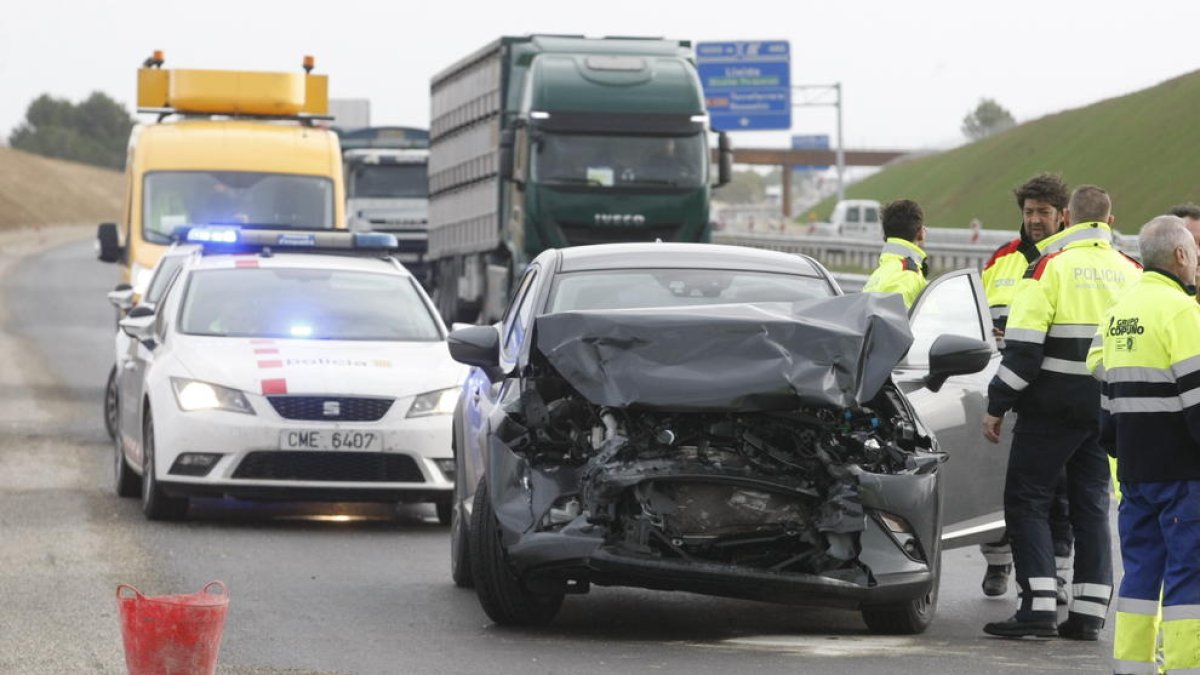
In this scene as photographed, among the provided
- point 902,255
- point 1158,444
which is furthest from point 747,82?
point 1158,444

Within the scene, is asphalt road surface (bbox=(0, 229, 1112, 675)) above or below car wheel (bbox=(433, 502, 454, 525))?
above

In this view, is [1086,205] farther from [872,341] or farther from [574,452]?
[574,452]

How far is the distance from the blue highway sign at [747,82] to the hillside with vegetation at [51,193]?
6543cm

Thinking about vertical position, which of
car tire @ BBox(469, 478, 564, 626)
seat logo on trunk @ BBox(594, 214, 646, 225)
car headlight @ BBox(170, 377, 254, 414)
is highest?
seat logo on trunk @ BBox(594, 214, 646, 225)

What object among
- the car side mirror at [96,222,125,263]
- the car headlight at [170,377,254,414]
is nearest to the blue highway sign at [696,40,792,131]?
the car side mirror at [96,222,125,263]

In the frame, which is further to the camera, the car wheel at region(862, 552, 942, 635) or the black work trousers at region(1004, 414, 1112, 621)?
the black work trousers at region(1004, 414, 1112, 621)

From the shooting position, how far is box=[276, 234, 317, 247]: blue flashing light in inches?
591

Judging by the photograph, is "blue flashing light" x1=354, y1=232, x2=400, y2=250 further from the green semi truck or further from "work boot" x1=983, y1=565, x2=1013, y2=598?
the green semi truck

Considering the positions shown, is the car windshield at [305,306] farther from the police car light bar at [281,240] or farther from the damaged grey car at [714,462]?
the damaged grey car at [714,462]

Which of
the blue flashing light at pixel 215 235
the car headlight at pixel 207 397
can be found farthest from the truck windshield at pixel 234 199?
the car headlight at pixel 207 397

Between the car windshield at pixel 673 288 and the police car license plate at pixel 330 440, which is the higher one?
the car windshield at pixel 673 288

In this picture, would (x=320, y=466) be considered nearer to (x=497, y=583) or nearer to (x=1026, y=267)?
(x=497, y=583)

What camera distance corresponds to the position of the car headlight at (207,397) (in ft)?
41.2

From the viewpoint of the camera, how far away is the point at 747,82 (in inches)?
2502
